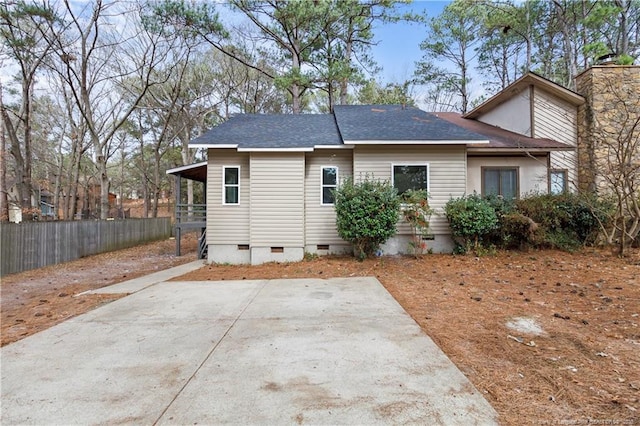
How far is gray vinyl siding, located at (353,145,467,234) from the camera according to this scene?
8891 mm

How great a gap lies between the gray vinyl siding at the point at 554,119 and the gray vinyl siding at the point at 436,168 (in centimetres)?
407

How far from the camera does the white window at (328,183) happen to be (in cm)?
916

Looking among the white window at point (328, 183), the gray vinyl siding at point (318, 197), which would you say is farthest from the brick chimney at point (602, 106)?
the white window at point (328, 183)

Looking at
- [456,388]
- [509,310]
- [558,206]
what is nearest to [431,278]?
[509,310]

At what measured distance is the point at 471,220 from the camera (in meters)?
8.05

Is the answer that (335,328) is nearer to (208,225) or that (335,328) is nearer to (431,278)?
(431,278)

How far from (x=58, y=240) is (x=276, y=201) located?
794 cm

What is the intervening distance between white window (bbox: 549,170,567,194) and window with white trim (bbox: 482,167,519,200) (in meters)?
1.32

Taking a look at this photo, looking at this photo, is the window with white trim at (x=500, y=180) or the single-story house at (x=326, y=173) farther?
the window with white trim at (x=500, y=180)

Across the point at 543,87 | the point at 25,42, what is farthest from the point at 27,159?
the point at 543,87

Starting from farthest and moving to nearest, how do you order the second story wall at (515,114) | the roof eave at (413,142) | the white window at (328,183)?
the second story wall at (515,114) < the white window at (328,183) < the roof eave at (413,142)

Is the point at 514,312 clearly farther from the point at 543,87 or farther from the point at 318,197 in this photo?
the point at 543,87

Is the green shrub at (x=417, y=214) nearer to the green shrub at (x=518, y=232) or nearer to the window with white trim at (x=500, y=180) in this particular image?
the green shrub at (x=518, y=232)

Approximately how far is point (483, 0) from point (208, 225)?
1916 cm
